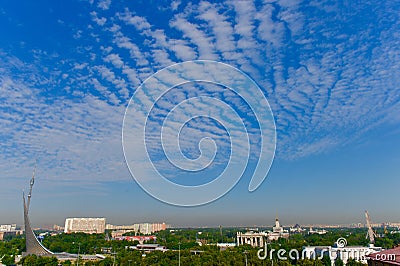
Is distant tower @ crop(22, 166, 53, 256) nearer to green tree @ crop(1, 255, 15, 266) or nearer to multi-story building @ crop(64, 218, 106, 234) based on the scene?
green tree @ crop(1, 255, 15, 266)

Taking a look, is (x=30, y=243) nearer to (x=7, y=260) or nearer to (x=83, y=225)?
(x=7, y=260)

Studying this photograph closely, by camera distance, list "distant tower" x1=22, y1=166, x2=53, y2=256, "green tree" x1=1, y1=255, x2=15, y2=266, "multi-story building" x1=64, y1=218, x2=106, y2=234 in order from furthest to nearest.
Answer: "multi-story building" x1=64, y1=218, x2=106, y2=234 < "distant tower" x1=22, y1=166, x2=53, y2=256 < "green tree" x1=1, y1=255, x2=15, y2=266

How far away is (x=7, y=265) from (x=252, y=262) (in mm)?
10579

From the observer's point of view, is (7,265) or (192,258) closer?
(192,258)

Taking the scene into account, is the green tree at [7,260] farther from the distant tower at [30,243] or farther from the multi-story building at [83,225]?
the multi-story building at [83,225]

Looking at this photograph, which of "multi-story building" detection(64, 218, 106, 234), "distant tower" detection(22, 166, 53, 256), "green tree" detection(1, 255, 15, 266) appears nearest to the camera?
"green tree" detection(1, 255, 15, 266)

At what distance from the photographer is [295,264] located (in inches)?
459

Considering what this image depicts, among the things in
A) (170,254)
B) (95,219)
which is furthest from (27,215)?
(95,219)

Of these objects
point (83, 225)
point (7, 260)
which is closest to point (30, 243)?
point (7, 260)

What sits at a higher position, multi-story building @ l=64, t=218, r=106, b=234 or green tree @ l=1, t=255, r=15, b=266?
green tree @ l=1, t=255, r=15, b=266

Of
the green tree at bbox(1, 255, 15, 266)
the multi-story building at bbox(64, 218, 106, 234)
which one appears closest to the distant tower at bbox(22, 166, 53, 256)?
the green tree at bbox(1, 255, 15, 266)

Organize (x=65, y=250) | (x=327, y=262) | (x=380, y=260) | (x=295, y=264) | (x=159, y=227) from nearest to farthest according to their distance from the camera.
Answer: (x=380, y=260) < (x=295, y=264) < (x=327, y=262) < (x=65, y=250) < (x=159, y=227)

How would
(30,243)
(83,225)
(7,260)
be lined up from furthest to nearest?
1. (83,225)
2. (30,243)
3. (7,260)

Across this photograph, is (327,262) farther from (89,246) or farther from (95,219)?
(95,219)
